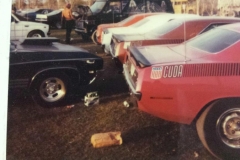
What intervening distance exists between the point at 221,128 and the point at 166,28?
4.41ft

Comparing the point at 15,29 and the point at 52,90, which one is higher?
the point at 15,29

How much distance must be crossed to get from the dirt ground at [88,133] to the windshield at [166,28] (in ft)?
2.78

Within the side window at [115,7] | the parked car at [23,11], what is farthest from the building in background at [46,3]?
the side window at [115,7]

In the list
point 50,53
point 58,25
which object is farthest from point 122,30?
point 50,53

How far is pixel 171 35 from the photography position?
286 cm

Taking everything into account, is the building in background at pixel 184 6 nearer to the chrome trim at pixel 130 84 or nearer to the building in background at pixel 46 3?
the chrome trim at pixel 130 84

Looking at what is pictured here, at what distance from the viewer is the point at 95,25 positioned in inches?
154

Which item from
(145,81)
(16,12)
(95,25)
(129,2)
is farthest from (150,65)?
(95,25)

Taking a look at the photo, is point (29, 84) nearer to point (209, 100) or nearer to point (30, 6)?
point (30, 6)

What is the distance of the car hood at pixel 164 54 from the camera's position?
A: 77.3 inches

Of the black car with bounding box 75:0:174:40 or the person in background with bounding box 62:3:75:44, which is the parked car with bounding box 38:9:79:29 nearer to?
the person in background with bounding box 62:3:75:44

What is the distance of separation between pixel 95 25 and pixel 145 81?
7.11ft

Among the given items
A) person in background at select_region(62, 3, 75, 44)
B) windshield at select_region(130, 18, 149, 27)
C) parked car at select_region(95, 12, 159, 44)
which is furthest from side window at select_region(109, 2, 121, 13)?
person in background at select_region(62, 3, 75, 44)

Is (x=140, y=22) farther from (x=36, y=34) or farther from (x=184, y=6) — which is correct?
(x=36, y=34)
